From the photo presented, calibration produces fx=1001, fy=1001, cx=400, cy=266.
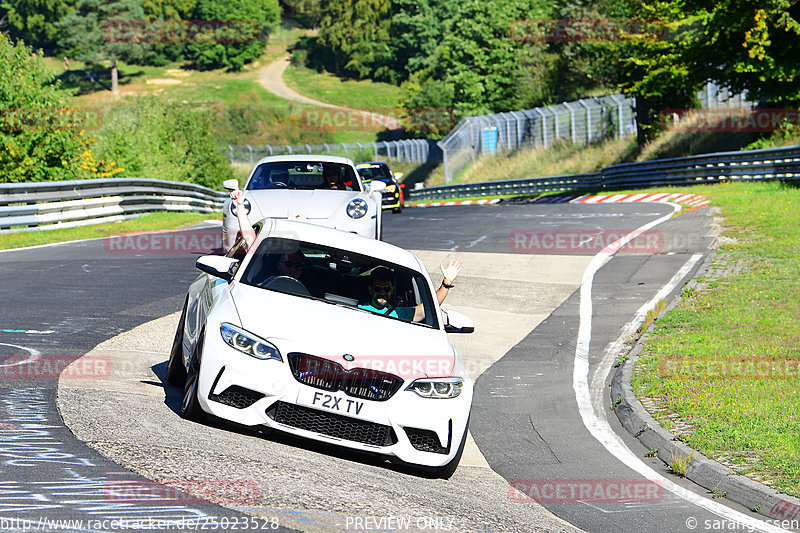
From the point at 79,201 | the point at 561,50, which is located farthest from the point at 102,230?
the point at 561,50

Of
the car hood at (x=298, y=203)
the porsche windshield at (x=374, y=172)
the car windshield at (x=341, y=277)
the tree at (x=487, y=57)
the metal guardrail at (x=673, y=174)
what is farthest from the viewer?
the tree at (x=487, y=57)

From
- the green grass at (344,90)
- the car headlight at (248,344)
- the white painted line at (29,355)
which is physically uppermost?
the green grass at (344,90)

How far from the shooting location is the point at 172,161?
42.6 m

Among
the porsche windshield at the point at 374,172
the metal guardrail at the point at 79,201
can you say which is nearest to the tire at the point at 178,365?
the metal guardrail at the point at 79,201

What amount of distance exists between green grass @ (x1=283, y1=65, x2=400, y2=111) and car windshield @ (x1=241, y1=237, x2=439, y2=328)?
11249 centimetres

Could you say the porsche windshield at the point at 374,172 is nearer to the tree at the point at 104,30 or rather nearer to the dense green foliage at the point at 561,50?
the dense green foliage at the point at 561,50

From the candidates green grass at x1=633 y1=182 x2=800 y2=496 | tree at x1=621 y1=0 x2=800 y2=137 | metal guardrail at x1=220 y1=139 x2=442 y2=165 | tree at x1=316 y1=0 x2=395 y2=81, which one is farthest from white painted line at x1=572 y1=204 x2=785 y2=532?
tree at x1=316 y1=0 x2=395 y2=81

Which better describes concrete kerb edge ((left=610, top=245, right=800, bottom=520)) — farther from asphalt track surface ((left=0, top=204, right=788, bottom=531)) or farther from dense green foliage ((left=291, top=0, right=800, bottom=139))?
dense green foliage ((left=291, top=0, right=800, bottom=139))

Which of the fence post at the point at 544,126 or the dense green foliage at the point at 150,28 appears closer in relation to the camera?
the fence post at the point at 544,126

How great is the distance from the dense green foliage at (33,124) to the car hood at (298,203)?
51.5ft

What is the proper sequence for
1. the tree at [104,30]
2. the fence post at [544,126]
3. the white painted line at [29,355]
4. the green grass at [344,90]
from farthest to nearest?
the green grass at [344,90]
the tree at [104,30]
the fence post at [544,126]
the white painted line at [29,355]

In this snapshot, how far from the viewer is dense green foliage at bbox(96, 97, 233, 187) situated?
36.2 metres

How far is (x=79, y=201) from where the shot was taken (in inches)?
976

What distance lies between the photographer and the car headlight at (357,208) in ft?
46.8
